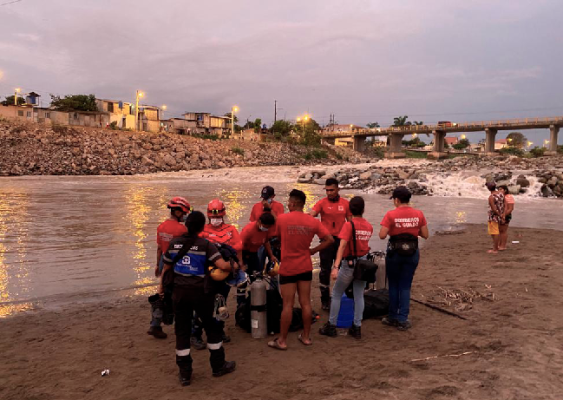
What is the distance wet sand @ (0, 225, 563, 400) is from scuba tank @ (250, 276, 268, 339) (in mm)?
164

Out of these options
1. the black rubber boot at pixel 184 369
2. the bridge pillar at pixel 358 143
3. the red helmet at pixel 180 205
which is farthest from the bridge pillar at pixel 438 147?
the black rubber boot at pixel 184 369

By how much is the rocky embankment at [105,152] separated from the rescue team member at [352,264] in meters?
41.5

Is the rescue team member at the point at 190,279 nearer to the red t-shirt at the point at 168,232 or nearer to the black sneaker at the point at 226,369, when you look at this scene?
the black sneaker at the point at 226,369

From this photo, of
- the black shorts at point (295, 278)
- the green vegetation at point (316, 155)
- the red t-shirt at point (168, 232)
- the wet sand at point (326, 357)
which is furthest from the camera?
the green vegetation at point (316, 155)

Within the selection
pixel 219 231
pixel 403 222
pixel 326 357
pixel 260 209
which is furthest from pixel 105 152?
pixel 326 357

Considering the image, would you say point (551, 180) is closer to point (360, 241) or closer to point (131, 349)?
point (360, 241)

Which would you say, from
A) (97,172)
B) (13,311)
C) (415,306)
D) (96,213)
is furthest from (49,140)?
(415,306)

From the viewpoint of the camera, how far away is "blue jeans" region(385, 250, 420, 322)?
17.3 ft

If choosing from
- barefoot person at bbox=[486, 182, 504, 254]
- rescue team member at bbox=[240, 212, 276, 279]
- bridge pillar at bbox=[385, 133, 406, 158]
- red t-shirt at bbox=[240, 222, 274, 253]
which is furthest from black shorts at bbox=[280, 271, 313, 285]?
bridge pillar at bbox=[385, 133, 406, 158]

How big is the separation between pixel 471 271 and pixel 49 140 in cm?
4948

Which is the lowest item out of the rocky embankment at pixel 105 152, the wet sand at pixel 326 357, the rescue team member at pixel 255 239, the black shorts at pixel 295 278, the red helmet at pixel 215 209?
the wet sand at pixel 326 357

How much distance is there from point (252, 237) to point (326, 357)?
171 cm

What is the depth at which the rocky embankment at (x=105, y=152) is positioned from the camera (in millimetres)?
41969

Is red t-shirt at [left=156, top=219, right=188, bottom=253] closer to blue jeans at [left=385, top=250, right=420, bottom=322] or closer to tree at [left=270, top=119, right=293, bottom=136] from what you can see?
blue jeans at [left=385, top=250, right=420, bottom=322]
